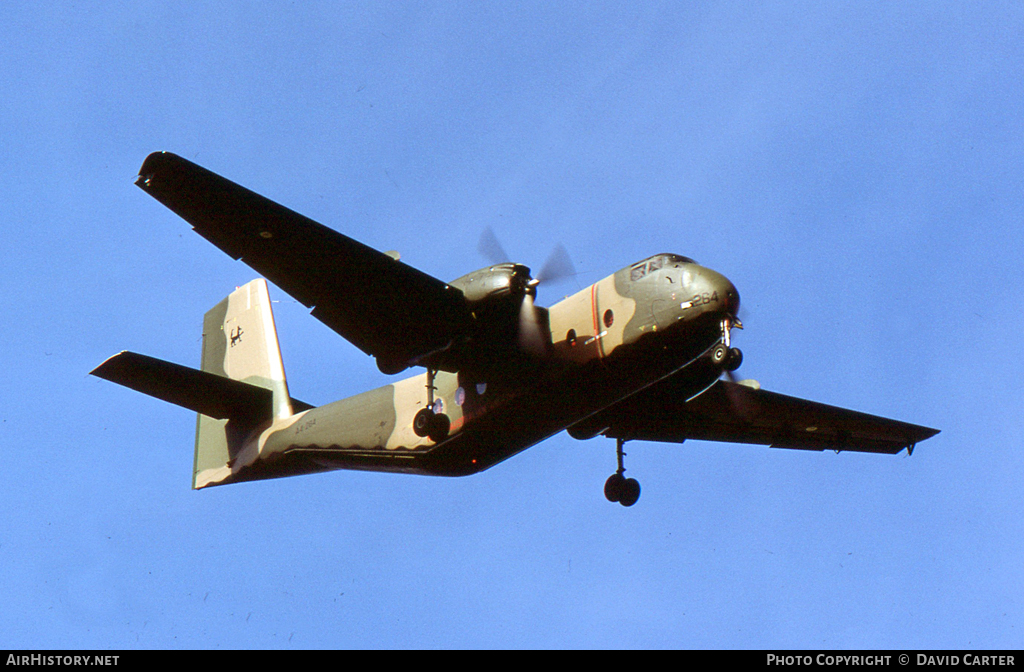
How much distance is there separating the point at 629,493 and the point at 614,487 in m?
0.34

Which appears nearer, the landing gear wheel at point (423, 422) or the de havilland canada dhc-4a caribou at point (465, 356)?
the de havilland canada dhc-4a caribou at point (465, 356)

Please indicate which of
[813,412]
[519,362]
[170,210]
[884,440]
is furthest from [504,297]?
[884,440]

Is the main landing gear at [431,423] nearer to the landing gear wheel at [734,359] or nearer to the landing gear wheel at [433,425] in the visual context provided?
the landing gear wheel at [433,425]

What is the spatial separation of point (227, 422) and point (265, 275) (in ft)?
22.7

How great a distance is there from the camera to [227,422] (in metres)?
23.3

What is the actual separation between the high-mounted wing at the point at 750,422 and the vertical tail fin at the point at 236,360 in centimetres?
780

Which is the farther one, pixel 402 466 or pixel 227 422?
pixel 227 422

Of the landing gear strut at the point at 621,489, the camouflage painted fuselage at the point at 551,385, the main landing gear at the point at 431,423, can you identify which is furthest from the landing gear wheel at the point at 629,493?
the main landing gear at the point at 431,423

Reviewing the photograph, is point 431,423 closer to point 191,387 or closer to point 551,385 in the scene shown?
point 551,385

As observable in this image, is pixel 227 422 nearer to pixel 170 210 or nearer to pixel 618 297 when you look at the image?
pixel 170 210

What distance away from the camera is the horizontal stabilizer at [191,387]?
61.7 feet

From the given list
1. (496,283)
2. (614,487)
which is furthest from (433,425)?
(614,487)
